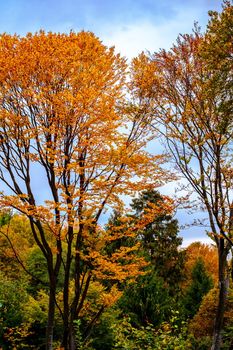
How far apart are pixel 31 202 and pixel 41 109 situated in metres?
2.80

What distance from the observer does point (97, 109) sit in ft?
39.4

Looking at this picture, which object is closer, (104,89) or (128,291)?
(104,89)

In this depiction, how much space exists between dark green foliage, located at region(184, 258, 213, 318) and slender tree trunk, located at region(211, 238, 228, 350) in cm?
2022

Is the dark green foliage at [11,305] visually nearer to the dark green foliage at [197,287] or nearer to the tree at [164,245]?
the tree at [164,245]

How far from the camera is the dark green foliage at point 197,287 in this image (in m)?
32.2

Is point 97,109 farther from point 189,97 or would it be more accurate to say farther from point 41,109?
point 189,97

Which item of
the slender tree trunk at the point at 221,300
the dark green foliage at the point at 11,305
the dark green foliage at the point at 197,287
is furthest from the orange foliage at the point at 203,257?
the slender tree trunk at the point at 221,300

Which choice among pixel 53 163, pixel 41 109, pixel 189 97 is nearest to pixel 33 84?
pixel 41 109

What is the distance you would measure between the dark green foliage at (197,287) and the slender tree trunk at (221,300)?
20.2 metres

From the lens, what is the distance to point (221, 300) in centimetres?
1227

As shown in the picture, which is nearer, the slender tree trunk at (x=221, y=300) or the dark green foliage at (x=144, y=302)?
the slender tree trunk at (x=221, y=300)

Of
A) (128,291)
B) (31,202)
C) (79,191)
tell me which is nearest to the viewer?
(79,191)

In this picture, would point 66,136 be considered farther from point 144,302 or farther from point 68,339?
point 144,302

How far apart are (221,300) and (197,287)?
21.2m
